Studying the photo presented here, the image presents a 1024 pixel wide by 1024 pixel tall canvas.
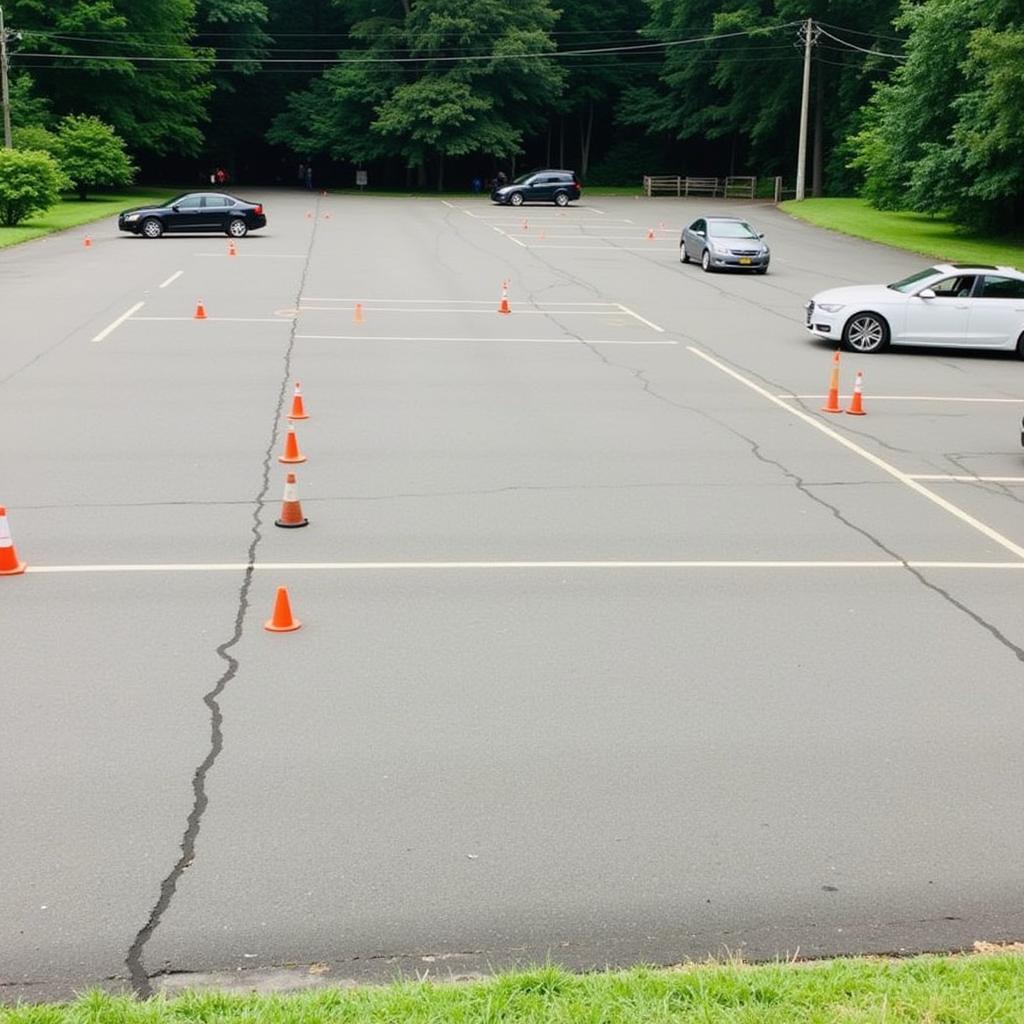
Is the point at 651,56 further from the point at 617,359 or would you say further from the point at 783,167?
the point at 617,359

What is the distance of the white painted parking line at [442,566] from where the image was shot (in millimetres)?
9352

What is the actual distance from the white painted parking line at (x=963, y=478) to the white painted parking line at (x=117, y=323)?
1332 centimetres

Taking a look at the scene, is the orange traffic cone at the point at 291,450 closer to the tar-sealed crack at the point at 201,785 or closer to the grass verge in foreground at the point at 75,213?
the tar-sealed crack at the point at 201,785

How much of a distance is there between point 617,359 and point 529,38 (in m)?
55.8

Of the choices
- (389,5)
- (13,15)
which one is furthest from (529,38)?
(13,15)

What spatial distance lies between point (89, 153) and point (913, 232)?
33.3 metres

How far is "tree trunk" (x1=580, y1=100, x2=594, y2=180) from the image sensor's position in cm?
8681

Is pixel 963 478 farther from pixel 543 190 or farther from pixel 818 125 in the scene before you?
pixel 818 125

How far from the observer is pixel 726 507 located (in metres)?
11.4

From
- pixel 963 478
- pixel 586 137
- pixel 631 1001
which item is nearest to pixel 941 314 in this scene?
pixel 963 478

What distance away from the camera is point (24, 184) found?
39188 mm

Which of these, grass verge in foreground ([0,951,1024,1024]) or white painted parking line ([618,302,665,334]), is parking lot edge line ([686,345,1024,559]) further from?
grass verge in foreground ([0,951,1024,1024])

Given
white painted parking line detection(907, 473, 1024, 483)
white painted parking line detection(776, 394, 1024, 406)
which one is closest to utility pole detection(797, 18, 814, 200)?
white painted parking line detection(776, 394, 1024, 406)

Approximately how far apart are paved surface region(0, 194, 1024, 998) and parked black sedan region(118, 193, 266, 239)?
75.3 feet
